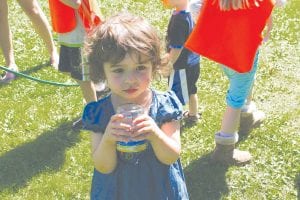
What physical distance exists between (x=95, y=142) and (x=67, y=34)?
71.3 inches

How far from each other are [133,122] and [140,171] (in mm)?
480

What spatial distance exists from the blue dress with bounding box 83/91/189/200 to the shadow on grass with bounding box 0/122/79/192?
5.08ft

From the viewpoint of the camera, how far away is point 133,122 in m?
2.21

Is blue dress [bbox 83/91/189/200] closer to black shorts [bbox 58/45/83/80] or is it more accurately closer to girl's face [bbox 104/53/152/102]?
girl's face [bbox 104/53/152/102]

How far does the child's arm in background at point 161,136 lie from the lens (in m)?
2.21

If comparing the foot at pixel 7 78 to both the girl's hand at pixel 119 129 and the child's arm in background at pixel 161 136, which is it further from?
the girl's hand at pixel 119 129

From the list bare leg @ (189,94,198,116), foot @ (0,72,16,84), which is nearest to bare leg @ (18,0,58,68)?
foot @ (0,72,16,84)

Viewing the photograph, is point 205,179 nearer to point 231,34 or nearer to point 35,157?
point 231,34

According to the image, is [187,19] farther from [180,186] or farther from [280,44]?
[280,44]

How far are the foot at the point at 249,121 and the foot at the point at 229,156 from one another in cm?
36

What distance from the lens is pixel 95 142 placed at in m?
2.57

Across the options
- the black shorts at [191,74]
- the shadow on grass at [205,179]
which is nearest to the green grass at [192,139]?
the shadow on grass at [205,179]

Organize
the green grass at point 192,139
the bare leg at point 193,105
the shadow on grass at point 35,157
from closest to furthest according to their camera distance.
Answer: the green grass at point 192,139 < the shadow on grass at point 35,157 < the bare leg at point 193,105

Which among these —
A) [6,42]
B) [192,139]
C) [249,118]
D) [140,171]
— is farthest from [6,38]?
[140,171]
